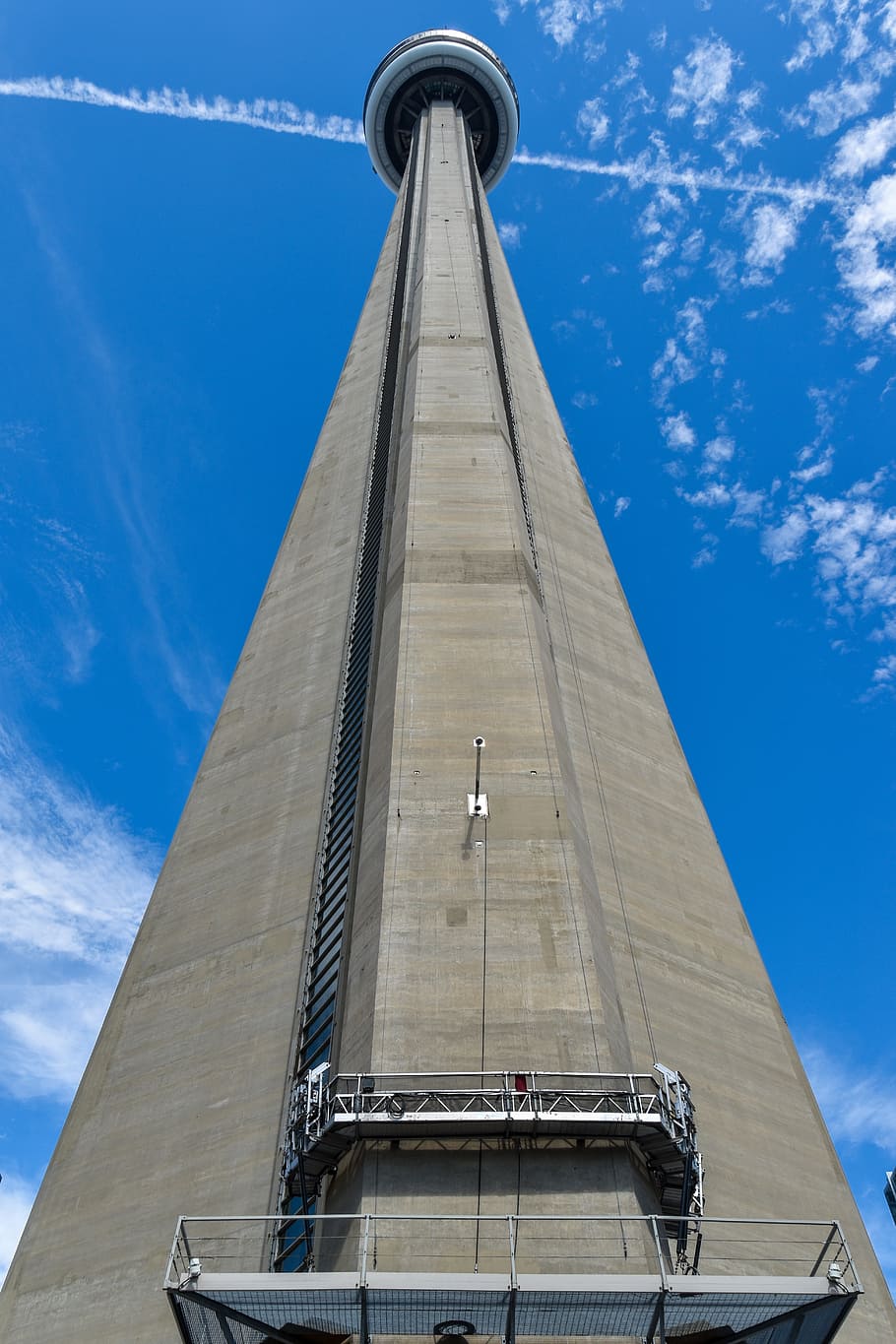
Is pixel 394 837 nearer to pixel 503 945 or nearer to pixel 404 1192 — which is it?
pixel 503 945

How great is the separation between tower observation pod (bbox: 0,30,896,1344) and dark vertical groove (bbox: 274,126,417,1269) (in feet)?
0.60

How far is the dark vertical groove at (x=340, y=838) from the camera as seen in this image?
2583 cm

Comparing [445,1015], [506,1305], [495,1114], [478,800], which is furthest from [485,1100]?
[478,800]

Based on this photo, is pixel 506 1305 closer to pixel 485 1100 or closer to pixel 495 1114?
pixel 495 1114

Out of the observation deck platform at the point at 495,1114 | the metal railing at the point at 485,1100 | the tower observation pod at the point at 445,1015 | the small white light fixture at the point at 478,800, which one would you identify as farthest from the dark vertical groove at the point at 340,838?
the small white light fixture at the point at 478,800

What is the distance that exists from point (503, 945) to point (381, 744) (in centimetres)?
814

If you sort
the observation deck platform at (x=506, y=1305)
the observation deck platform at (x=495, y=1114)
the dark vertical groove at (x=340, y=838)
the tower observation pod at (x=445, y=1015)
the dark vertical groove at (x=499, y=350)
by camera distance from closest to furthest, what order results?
the observation deck platform at (x=506, y=1305) → the tower observation pod at (x=445, y=1015) → the observation deck platform at (x=495, y=1114) → the dark vertical groove at (x=340, y=838) → the dark vertical groove at (x=499, y=350)

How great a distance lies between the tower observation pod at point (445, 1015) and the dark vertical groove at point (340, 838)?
18cm

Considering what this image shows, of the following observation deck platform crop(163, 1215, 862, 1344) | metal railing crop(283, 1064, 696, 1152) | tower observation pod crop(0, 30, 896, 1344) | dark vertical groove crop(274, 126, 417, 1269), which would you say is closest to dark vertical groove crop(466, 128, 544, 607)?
tower observation pod crop(0, 30, 896, 1344)

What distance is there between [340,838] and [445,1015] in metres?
13.0

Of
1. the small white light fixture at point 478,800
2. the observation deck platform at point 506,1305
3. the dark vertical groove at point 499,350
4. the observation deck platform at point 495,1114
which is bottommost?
the observation deck platform at point 506,1305

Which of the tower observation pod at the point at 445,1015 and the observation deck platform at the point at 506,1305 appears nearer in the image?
the observation deck platform at the point at 506,1305

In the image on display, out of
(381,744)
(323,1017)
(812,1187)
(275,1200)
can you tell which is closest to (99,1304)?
(275,1200)

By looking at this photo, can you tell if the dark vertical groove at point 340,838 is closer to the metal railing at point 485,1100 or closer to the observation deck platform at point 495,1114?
the observation deck platform at point 495,1114
